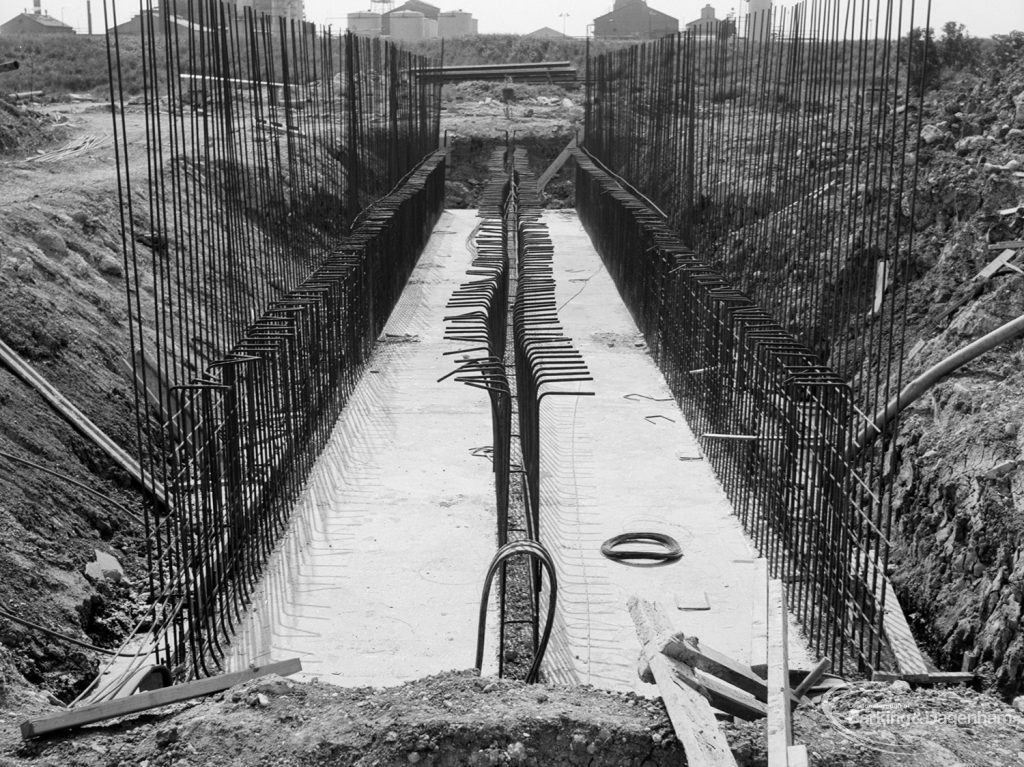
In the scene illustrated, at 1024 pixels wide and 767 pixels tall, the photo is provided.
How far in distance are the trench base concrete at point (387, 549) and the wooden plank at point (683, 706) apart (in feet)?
5.94

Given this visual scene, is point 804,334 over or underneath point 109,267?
underneath

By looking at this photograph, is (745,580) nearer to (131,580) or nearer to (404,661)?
(404,661)

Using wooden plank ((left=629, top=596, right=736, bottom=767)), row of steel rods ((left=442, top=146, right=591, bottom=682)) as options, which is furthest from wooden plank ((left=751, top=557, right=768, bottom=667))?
row of steel rods ((left=442, top=146, right=591, bottom=682))

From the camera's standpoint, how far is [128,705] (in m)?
4.72

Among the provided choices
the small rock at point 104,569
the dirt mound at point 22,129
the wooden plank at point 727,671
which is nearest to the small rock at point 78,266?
the small rock at point 104,569

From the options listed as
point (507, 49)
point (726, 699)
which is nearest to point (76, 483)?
point (726, 699)

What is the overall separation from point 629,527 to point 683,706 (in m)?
4.18

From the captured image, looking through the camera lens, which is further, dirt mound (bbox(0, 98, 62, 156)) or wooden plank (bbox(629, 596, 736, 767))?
dirt mound (bbox(0, 98, 62, 156))

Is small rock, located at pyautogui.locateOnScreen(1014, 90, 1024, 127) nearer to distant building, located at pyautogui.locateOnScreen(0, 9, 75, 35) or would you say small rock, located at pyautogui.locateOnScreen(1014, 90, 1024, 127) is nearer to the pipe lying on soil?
the pipe lying on soil

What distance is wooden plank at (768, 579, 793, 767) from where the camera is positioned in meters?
4.28

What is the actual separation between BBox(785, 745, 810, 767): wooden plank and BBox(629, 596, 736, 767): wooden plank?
0.20 meters

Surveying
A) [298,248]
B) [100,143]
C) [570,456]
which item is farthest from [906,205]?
[100,143]

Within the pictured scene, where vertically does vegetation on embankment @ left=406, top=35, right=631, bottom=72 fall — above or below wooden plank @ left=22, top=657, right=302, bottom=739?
above

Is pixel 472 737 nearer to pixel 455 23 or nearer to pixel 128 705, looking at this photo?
pixel 128 705
